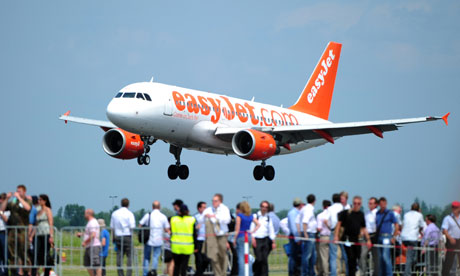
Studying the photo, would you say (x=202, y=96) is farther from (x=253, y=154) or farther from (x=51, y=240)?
(x=51, y=240)

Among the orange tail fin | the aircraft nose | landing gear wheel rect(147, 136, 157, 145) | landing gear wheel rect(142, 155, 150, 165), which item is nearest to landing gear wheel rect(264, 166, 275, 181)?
landing gear wheel rect(142, 155, 150, 165)

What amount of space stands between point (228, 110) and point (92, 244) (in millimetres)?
24035

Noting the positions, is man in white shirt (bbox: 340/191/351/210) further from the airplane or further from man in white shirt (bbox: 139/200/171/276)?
the airplane

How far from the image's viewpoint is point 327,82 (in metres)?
58.2

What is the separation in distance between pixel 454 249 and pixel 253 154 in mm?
19703

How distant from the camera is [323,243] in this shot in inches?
827

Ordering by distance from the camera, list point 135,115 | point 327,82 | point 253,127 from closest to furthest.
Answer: point 135,115 → point 253,127 → point 327,82

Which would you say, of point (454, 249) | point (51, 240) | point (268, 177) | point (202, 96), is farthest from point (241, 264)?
point (268, 177)

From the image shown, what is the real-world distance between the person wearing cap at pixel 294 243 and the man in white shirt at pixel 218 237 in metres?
2.09

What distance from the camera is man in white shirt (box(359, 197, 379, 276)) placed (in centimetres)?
2028

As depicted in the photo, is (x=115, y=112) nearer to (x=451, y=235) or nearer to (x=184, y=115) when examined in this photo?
(x=184, y=115)

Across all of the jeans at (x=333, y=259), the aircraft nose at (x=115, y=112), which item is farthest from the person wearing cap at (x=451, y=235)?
the aircraft nose at (x=115, y=112)

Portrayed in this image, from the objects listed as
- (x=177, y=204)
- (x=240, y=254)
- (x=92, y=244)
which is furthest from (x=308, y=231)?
(x=92, y=244)

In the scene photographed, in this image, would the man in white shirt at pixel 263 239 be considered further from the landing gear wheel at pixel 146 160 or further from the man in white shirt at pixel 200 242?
the landing gear wheel at pixel 146 160
